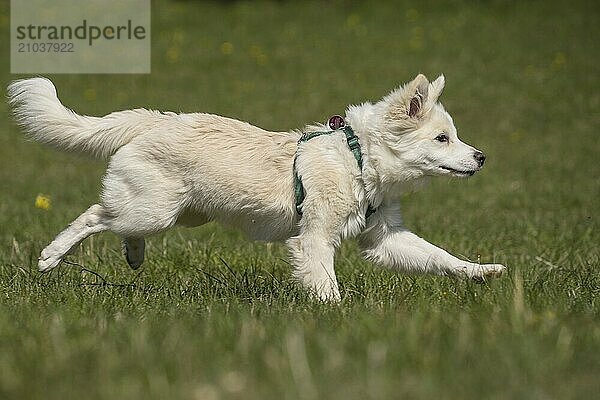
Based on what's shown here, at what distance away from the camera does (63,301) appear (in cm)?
502

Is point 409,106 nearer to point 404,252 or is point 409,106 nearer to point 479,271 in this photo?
point 404,252

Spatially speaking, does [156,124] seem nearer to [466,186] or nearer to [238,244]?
[238,244]

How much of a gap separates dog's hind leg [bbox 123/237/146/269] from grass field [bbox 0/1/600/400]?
0.10m

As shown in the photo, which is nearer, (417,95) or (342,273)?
(417,95)

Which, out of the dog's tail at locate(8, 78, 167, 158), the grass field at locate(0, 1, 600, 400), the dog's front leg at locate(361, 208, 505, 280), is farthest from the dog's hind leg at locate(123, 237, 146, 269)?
the dog's front leg at locate(361, 208, 505, 280)

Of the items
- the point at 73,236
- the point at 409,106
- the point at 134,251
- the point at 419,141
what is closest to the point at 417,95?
the point at 409,106

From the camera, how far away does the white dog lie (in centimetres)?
532

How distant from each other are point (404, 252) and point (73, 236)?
1943 mm

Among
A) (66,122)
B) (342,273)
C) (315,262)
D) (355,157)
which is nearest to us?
(315,262)

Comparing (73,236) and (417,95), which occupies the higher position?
(417,95)

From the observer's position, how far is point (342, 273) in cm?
640

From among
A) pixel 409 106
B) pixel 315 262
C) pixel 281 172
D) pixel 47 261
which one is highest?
pixel 409 106

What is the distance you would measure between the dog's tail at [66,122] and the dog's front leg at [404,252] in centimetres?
141

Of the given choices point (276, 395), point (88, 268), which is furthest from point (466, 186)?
point (276, 395)
